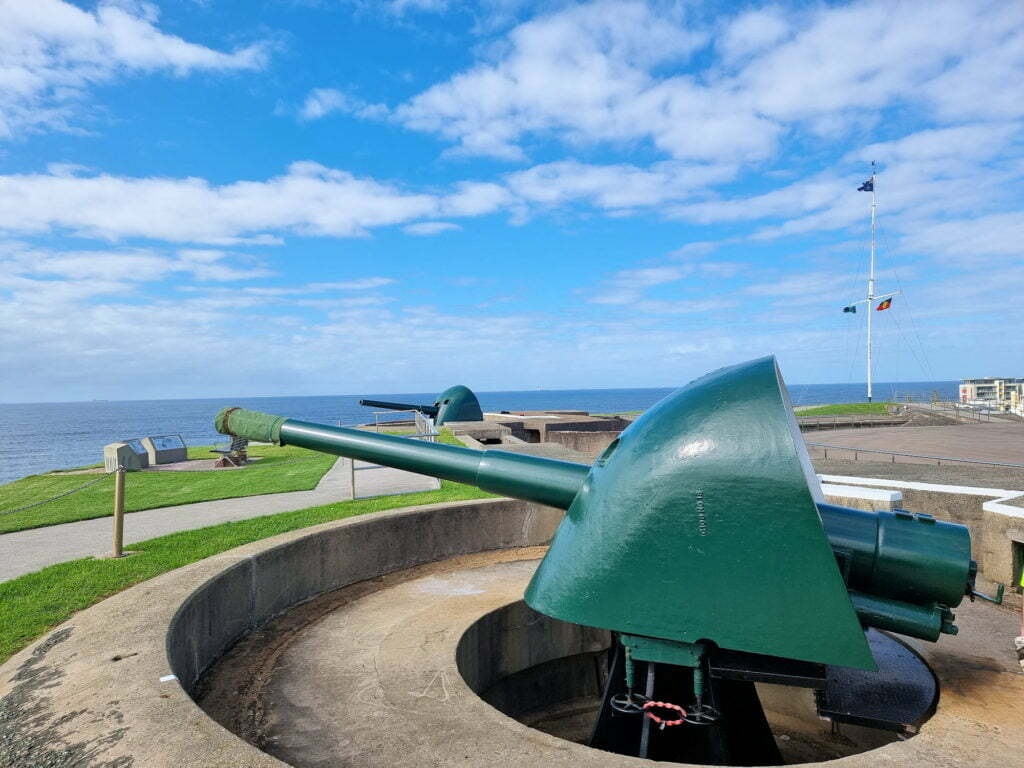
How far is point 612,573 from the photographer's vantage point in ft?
10.7

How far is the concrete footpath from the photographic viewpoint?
6234 millimetres

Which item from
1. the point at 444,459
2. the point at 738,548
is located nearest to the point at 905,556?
the point at 738,548

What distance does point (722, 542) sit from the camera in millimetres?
3037

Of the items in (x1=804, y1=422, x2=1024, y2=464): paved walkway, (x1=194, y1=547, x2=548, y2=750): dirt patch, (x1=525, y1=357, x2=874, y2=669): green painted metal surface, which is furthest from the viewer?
(x1=804, y1=422, x2=1024, y2=464): paved walkway

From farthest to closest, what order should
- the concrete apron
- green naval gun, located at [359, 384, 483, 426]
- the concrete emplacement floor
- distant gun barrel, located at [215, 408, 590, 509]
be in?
green naval gun, located at [359, 384, 483, 426] → distant gun barrel, located at [215, 408, 590, 509] → the concrete emplacement floor → the concrete apron

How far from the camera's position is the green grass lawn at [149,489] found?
340 inches

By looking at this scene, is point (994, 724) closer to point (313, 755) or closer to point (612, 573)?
point (612, 573)

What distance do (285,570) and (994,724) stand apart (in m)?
4.64

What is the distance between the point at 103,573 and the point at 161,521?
3.12m

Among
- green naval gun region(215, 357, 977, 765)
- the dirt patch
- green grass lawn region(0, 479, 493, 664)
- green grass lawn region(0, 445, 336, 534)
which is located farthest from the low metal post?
green naval gun region(215, 357, 977, 765)

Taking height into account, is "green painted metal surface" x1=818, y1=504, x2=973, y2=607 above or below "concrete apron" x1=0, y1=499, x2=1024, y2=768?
above

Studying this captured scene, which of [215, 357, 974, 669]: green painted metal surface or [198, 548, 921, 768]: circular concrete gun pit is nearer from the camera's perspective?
[215, 357, 974, 669]: green painted metal surface

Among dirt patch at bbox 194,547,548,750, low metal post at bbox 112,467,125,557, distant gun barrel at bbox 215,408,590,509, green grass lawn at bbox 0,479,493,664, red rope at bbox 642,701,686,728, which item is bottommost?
dirt patch at bbox 194,547,548,750

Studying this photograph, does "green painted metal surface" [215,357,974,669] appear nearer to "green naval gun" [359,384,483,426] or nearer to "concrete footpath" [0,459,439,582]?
"concrete footpath" [0,459,439,582]
